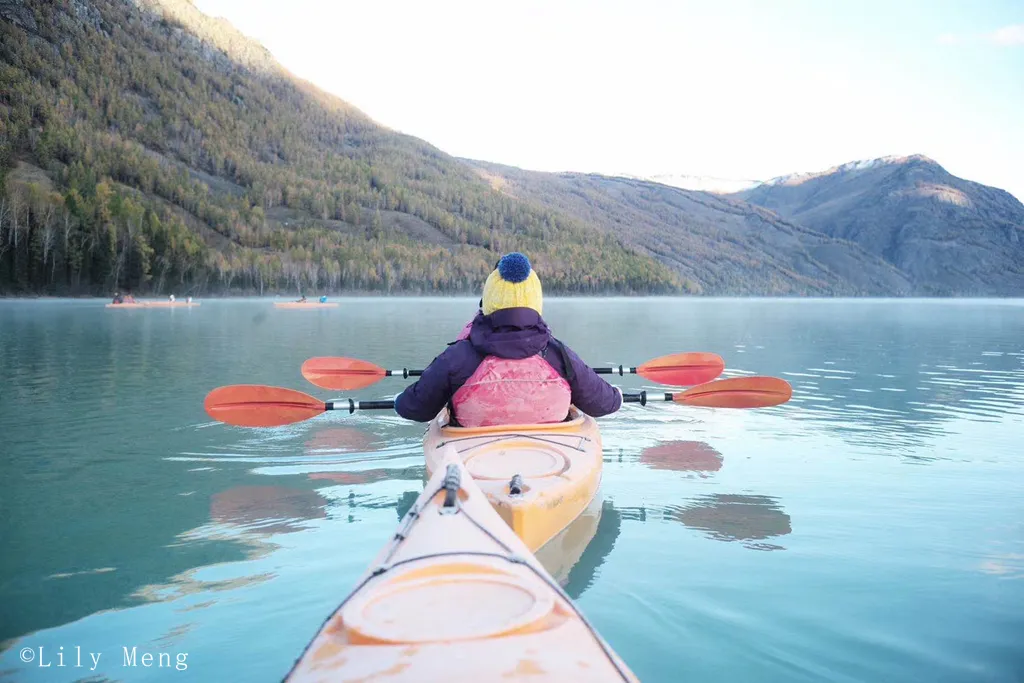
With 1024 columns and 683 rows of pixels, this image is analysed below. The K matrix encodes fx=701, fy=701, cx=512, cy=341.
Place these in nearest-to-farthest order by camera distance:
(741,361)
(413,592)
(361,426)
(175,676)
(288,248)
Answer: (413,592) < (175,676) < (361,426) < (741,361) < (288,248)

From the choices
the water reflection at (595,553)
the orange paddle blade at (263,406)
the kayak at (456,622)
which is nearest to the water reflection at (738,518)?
the water reflection at (595,553)

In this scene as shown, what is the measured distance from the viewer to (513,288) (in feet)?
18.6

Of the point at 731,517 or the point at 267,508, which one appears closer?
the point at 731,517

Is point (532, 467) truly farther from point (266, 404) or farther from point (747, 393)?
point (747, 393)

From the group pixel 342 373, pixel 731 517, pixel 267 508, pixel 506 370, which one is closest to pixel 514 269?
pixel 506 370

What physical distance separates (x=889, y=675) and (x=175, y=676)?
12.5 ft

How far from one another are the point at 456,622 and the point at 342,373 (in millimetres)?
9095

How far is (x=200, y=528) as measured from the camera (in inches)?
239

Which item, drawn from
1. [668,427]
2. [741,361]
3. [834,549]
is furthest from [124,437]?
[741,361]

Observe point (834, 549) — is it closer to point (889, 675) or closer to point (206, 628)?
point (889, 675)

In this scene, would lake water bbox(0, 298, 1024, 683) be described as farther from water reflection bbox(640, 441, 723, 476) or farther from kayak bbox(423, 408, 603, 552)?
kayak bbox(423, 408, 603, 552)

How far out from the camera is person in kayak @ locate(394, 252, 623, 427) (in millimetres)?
5695

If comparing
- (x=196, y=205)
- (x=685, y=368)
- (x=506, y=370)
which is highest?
(x=196, y=205)

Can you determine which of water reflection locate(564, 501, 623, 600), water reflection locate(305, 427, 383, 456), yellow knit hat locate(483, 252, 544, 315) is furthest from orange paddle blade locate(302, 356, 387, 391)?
yellow knit hat locate(483, 252, 544, 315)
